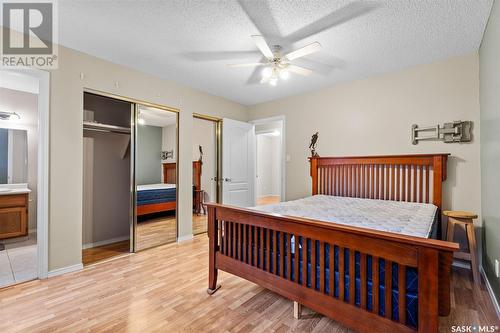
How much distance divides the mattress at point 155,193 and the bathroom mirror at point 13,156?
7.93ft

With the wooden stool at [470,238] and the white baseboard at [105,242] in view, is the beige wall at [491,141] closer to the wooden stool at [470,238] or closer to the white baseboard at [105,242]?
the wooden stool at [470,238]

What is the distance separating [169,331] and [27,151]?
4.22m

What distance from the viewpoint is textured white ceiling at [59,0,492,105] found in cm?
189

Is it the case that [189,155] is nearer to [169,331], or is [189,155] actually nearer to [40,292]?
[40,292]

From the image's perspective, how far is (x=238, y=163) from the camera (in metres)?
4.51

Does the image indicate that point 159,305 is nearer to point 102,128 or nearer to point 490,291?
point 102,128

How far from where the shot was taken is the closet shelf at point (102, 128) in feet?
10.2

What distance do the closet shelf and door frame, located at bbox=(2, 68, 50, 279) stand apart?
2.25 feet

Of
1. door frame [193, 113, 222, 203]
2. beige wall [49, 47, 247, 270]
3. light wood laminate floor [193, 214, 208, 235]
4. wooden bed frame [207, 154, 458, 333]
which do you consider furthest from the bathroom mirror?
wooden bed frame [207, 154, 458, 333]

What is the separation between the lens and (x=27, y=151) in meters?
3.89

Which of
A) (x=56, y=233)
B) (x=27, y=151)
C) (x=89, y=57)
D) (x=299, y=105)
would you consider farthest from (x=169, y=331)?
(x=27, y=151)

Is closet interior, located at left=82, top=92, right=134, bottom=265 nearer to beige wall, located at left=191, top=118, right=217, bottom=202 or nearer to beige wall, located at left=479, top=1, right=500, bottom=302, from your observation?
beige wall, located at left=191, top=118, right=217, bottom=202

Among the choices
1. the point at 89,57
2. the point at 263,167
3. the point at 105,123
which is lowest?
the point at 263,167

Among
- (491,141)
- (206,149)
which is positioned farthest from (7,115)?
(491,141)
